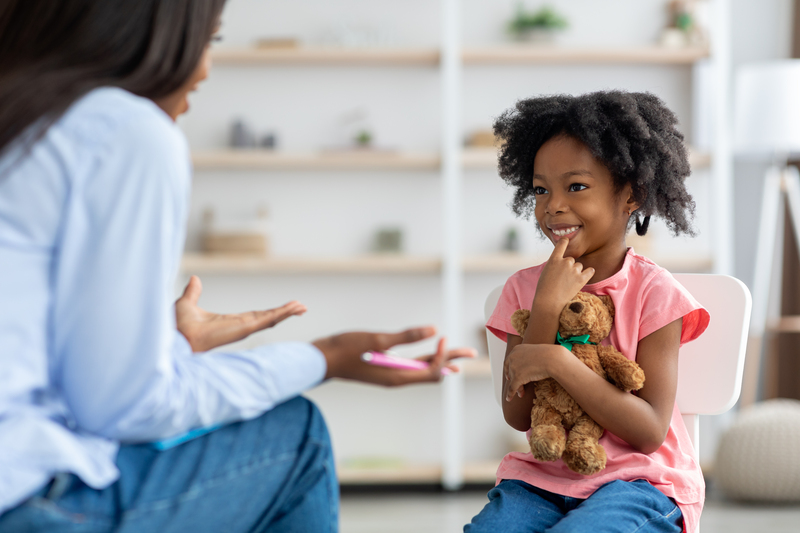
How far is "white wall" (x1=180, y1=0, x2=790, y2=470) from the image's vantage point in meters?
3.33

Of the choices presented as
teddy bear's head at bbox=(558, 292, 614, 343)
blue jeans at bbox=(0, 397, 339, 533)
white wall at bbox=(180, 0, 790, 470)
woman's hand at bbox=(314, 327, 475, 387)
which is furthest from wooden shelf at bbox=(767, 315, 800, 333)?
blue jeans at bbox=(0, 397, 339, 533)

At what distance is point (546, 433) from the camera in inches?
41.0

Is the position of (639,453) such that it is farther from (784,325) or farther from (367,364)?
(784,325)

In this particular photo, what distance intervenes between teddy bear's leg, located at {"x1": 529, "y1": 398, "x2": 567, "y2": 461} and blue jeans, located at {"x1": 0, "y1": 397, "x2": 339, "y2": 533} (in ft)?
1.00

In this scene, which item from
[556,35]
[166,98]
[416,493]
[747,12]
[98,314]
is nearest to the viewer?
[98,314]

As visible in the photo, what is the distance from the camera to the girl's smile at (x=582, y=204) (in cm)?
117

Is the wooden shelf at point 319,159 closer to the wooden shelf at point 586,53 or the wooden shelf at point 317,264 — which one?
the wooden shelf at point 317,264

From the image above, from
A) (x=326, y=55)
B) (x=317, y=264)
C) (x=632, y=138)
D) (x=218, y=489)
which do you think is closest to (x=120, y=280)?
(x=218, y=489)

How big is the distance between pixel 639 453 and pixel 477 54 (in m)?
2.37

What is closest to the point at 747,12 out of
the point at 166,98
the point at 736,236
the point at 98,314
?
the point at 736,236

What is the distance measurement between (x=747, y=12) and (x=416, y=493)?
2.69m

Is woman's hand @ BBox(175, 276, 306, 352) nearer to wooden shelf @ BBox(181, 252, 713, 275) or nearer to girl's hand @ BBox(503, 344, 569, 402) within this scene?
girl's hand @ BBox(503, 344, 569, 402)

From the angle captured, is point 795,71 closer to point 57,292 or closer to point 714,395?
point 714,395

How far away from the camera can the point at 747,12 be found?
3.45 meters
